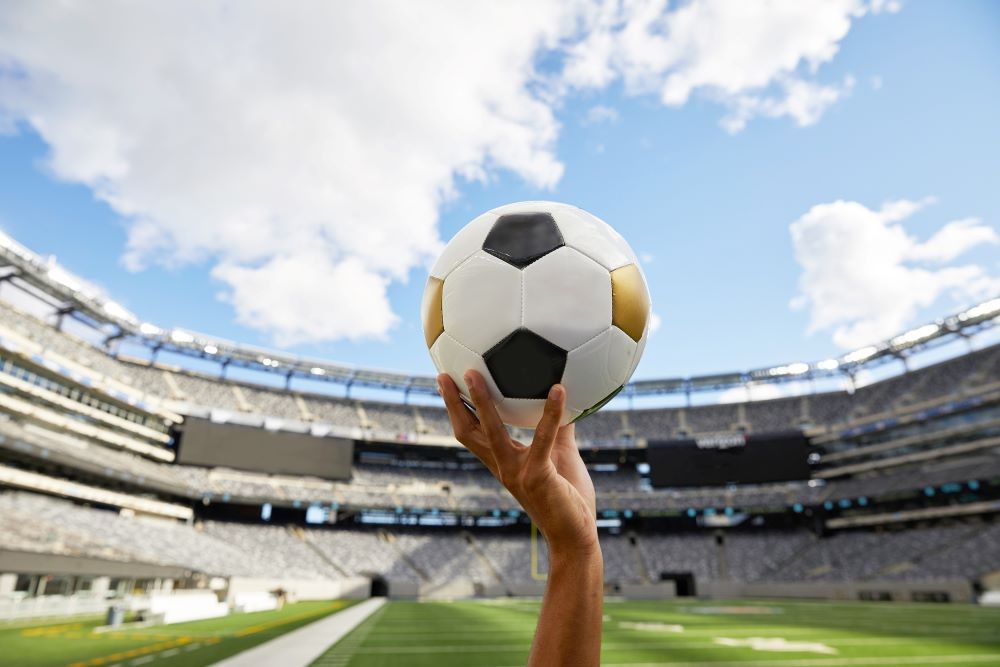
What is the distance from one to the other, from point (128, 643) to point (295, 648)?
12.3ft

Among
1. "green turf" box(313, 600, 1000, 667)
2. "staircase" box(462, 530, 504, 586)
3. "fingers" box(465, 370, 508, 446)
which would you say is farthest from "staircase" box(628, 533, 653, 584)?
"fingers" box(465, 370, 508, 446)

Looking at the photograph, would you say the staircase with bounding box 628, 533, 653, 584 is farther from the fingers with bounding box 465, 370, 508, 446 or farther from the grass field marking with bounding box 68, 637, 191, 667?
the fingers with bounding box 465, 370, 508, 446

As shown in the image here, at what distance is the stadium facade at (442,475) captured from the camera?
99.3 ft

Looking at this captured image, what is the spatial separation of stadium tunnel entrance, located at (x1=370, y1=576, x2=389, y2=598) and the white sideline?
2558 cm

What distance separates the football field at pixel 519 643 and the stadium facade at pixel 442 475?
14623 millimetres

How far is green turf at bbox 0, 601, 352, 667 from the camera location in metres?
8.87

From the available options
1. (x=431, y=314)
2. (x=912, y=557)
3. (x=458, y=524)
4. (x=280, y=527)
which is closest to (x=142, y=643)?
(x=431, y=314)

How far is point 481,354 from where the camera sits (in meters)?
2.33

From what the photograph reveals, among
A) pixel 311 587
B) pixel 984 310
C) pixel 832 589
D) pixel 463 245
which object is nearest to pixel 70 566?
pixel 311 587

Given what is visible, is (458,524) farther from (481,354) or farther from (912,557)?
(481,354)

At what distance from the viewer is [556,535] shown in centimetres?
183


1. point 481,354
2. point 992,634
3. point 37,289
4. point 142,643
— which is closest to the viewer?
point 481,354

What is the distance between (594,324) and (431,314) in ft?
2.66

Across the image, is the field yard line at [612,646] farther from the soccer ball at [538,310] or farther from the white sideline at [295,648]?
the soccer ball at [538,310]
